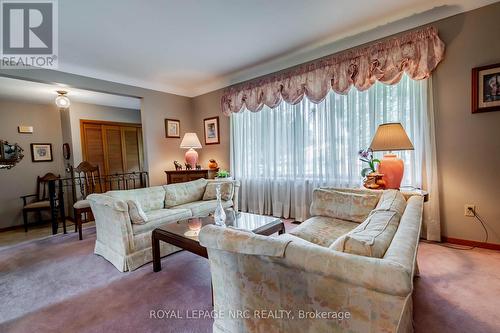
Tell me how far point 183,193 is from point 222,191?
571 millimetres

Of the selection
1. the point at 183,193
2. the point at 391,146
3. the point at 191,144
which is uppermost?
the point at 191,144

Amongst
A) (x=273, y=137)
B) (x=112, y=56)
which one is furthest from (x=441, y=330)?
(x=112, y=56)

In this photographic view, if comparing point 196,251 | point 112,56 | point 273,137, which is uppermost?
point 112,56

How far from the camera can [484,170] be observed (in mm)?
2350

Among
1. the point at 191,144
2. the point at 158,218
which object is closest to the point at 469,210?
the point at 158,218

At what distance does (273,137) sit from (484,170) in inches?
101

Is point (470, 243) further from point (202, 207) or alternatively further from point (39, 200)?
point (39, 200)

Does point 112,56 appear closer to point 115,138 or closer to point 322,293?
point 115,138

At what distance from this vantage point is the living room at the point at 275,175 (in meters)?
1.06

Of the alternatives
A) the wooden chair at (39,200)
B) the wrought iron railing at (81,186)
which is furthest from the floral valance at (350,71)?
the wooden chair at (39,200)

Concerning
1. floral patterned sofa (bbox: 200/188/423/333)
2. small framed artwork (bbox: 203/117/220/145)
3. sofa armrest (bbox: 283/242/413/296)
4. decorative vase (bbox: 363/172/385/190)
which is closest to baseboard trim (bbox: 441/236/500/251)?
decorative vase (bbox: 363/172/385/190)

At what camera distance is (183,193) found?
3418mm

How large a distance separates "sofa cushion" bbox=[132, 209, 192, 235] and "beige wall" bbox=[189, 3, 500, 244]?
302cm

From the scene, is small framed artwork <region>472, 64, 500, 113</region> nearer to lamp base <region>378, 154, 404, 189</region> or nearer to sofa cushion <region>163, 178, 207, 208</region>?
lamp base <region>378, 154, 404, 189</region>
